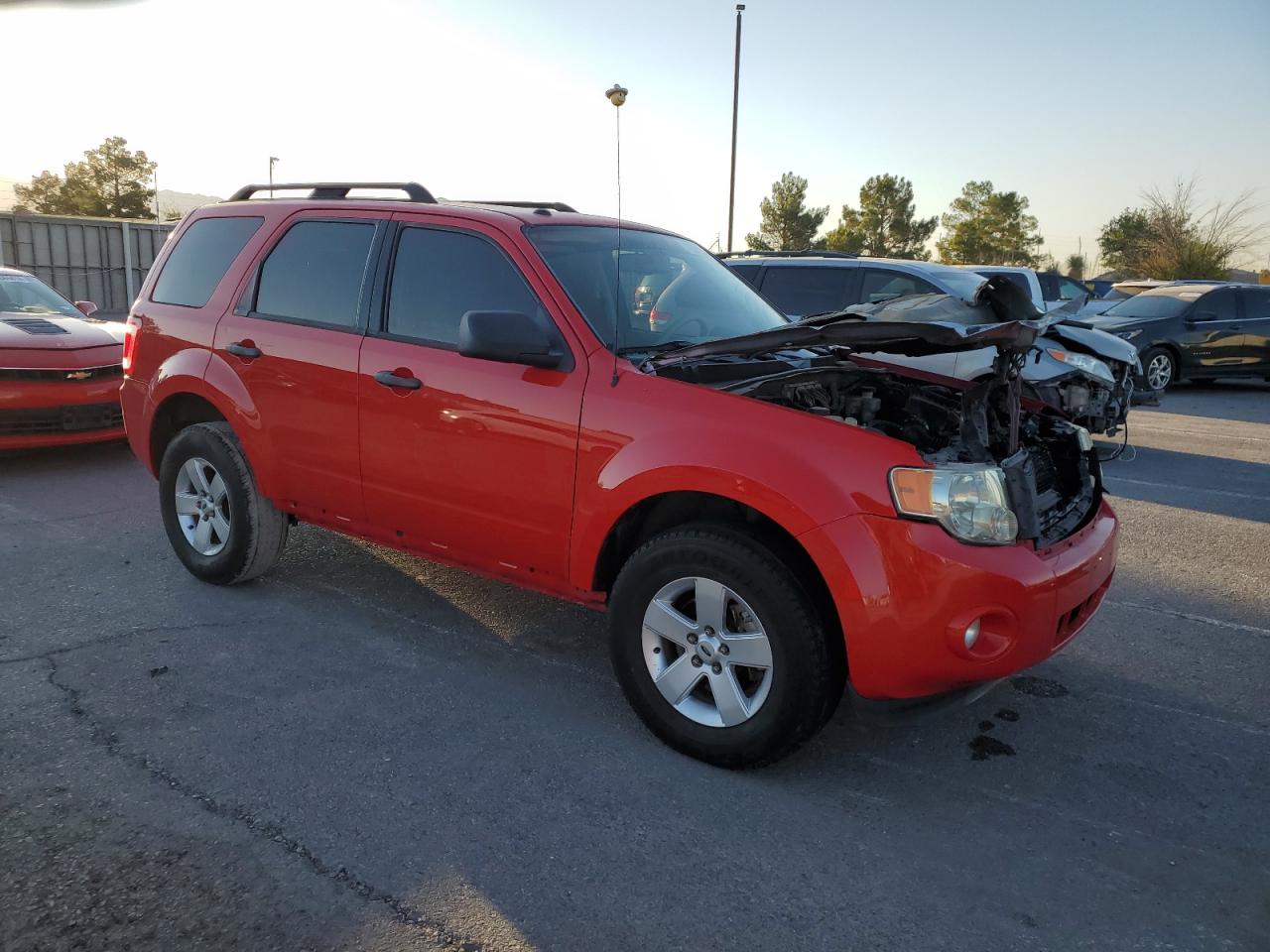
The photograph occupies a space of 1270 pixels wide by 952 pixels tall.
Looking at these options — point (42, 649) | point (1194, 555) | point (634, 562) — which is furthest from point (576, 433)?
point (1194, 555)

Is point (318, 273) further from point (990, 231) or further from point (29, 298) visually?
point (990, 231)

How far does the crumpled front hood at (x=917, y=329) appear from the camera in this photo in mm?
3123

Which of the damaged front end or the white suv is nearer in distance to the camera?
the damaged front end

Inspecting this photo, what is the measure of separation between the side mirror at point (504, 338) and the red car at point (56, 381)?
5228mm

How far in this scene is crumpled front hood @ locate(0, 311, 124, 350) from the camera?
7254mm

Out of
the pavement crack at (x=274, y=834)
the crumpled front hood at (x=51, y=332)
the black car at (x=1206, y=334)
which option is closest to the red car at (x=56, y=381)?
the crumpled front hood at (x=51, y=332)

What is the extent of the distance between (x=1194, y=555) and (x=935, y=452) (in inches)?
142

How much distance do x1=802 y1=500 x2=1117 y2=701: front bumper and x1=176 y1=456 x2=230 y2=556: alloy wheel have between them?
125 inches

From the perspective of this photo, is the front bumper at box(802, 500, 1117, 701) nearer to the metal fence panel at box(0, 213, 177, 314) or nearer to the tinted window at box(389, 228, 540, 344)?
the tinted window at box(389, 228, 540, 344)

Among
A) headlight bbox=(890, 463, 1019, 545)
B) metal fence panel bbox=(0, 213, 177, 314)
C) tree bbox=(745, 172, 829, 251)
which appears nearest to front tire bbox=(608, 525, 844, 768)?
headlight bbox=(890, 463, 1019, 545)

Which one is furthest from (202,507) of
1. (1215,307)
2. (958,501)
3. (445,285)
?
(1215,307)

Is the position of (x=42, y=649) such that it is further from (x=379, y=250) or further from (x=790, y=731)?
(x=790, y=731)

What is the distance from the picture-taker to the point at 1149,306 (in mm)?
14383

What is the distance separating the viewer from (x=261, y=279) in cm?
463
